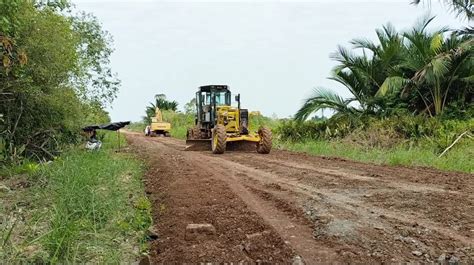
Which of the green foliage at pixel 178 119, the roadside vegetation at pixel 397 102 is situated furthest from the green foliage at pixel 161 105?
the roadside vegetation at pixel 397 102

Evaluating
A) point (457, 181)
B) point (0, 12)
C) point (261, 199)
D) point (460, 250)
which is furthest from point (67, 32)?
point (460, 250)

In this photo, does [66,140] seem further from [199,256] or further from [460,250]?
[460,250]

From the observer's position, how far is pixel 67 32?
13836 millimetres

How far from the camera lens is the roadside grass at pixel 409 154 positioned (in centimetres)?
1092

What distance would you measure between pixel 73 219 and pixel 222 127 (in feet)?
32.9

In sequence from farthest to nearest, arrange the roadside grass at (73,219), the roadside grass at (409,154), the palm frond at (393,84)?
the palm frond at (393,84) → the roadside grass at (409,154) → the roadside grass at (73,219)

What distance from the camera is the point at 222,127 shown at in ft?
48.0

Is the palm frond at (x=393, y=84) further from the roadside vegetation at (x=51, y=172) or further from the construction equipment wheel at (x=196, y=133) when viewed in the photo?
the roadside vegetation at (x=51, y=172)

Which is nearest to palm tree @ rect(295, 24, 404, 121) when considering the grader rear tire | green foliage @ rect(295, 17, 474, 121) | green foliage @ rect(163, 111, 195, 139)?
green foliage @ rect(295, 17, 474, 121)

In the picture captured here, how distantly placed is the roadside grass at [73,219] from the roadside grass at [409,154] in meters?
6.28

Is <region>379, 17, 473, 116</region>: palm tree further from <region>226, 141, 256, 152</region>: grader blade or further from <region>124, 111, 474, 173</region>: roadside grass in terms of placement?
<region>226, 141, 256, 152</region>: grader blade

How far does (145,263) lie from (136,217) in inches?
59.7

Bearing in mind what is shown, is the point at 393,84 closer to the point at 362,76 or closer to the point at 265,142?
the point at 362,76

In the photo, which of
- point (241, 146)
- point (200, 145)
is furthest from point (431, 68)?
point (200, 145)
